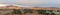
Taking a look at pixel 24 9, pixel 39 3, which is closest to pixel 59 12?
pixel 39 3

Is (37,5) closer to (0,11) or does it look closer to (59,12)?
(59,12)

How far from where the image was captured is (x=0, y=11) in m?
0.72

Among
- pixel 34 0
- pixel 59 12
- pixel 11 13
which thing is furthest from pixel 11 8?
pixel 59 12

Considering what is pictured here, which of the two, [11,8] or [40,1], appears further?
[40,1]

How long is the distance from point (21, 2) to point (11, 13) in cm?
17

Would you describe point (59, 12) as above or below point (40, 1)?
below

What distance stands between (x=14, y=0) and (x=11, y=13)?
0.16 meters

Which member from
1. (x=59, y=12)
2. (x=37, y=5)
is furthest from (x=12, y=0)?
(x=59, y=12)

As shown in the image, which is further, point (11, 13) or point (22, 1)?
point (22, 1)

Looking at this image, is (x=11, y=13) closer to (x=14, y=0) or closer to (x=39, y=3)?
(x=14, y=0)

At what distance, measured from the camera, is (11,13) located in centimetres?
71

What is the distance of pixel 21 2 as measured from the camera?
2.67 ft

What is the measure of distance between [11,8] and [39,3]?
0.29 meters

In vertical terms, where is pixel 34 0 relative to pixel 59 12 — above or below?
above
